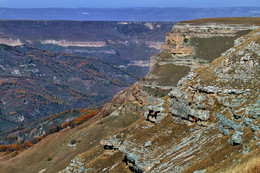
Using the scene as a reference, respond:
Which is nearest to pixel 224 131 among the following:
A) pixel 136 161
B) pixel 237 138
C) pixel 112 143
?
pixel 237 138

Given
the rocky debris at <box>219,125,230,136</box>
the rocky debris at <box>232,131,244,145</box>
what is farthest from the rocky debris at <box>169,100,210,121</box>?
the rocky debris at <box>232,131,244,145</box>

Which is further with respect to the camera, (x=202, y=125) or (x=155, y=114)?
(x=155, y=114)

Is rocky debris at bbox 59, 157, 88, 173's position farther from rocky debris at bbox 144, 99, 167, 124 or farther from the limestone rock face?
rocky debris at bbox 144, 99, 167, 124

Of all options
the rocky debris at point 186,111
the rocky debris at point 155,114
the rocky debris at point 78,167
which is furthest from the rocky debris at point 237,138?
the rocky debris at point 78,167

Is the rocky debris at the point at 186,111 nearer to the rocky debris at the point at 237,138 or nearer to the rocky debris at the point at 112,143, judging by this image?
the rocky debris at the point at 237,138

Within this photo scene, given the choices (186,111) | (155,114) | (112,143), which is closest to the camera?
(186,111)

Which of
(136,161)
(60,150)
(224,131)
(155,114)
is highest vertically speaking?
(224,131)

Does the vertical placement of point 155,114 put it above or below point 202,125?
below

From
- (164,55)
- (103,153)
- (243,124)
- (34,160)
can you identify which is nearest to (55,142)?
(34,160)

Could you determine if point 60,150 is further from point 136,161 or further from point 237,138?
point 237,138

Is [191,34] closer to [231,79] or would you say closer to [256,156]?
[231,79]

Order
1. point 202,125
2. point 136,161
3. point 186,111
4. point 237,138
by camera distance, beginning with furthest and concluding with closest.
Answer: point 186,111 → point 136,161 → point 202,125 → point 237,138
